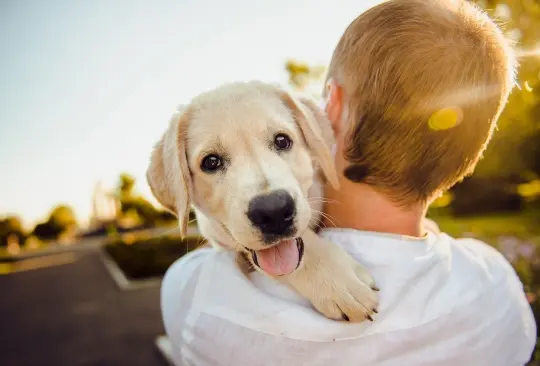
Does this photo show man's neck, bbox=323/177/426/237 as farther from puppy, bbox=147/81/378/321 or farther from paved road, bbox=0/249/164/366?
paved road, bbox=0/249/164/366

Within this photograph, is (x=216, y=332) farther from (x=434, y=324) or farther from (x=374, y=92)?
(x=374, y=92)

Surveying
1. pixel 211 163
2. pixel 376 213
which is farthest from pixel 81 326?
pixel 376 213

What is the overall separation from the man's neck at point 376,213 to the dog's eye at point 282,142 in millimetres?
489

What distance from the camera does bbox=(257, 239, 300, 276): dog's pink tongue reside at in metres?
2.21

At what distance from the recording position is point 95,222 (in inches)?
2264

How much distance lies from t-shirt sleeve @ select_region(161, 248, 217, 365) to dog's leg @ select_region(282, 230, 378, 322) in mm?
457

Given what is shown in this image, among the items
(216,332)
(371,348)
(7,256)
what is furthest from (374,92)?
(7,256)

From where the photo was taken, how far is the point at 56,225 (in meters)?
65.8

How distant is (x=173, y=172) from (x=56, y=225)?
6950cm

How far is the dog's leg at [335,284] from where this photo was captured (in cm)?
199

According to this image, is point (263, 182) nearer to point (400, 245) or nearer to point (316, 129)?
point (316, 129)

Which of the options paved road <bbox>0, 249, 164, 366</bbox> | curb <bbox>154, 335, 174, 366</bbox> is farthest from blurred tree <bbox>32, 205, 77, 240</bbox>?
curb <bbox>154, 335, 174, 366</bbox>

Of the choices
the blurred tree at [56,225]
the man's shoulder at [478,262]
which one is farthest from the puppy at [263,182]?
the blurred tree at [56,225]

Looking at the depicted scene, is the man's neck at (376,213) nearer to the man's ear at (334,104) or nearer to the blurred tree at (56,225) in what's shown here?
the man's ear at (334,104)
